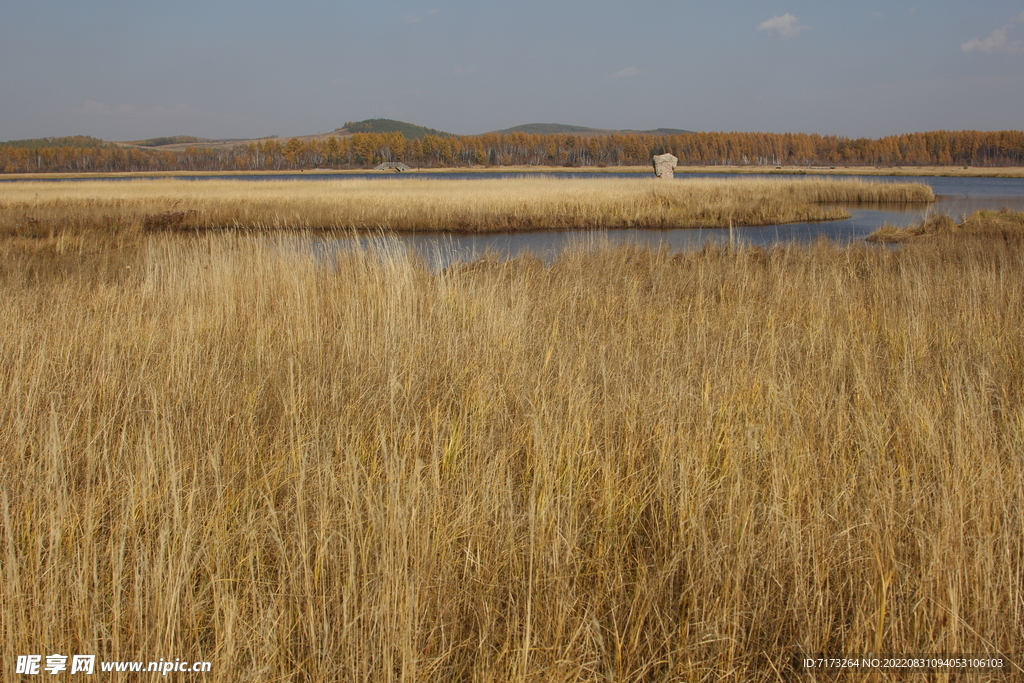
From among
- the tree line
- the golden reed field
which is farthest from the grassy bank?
the tree line

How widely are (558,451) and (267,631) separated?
4.14 ft

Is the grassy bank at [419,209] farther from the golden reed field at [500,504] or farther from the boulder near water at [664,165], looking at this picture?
the boulder near water at [664,165]

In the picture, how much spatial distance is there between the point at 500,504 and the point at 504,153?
455 ft

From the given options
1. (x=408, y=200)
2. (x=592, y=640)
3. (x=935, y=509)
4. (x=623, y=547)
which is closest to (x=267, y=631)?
(x=592, y=640)

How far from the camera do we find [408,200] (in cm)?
2433

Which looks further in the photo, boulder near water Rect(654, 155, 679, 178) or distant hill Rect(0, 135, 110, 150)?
distant hill Rect(0, 135, 110, 150)

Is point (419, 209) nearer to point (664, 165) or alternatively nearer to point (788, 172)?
point (664, 165)

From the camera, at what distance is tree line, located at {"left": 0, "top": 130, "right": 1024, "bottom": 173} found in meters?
116

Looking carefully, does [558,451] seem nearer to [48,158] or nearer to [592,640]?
[592,640]

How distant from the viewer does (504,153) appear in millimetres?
134750

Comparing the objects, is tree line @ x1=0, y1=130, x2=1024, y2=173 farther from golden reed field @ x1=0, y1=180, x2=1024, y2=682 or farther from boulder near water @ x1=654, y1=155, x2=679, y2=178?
golden reed field @ x1=0, y1=180, x2=1024, y2=682

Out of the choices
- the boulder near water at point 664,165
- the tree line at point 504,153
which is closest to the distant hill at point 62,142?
the tree line at point 504,153

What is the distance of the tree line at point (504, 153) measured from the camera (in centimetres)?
11573

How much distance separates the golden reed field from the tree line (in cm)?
12390
